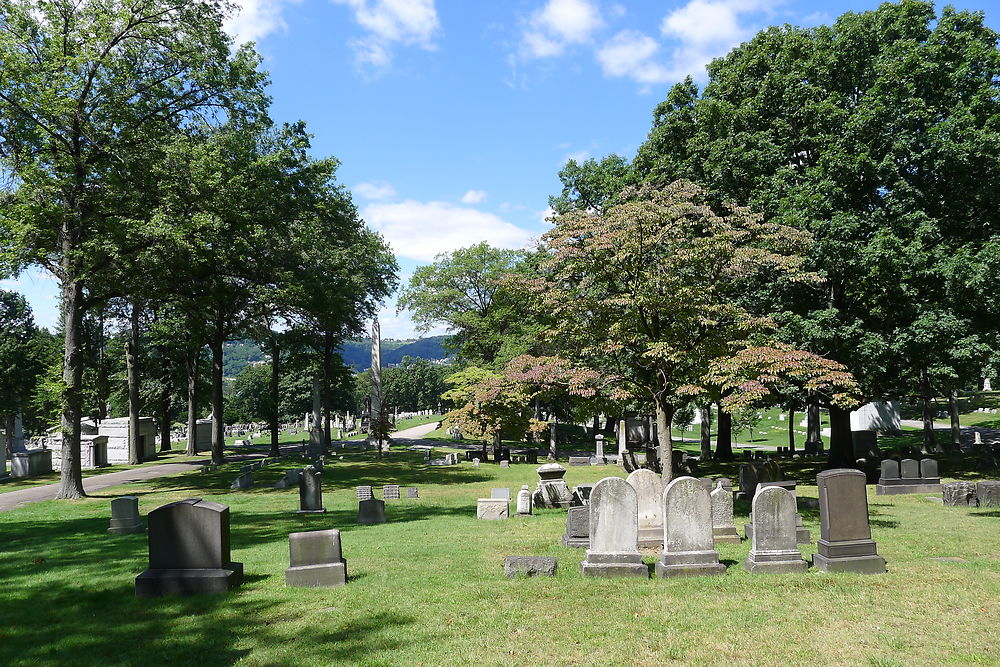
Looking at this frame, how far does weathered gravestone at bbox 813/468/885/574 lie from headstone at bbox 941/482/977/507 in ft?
30.1

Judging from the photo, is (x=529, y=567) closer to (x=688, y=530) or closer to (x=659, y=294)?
(x=688, y=530)

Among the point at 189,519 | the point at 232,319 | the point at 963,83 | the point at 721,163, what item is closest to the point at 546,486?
the point at 189,519

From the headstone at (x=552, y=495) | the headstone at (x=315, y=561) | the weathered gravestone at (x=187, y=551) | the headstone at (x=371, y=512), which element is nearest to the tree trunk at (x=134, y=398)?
the headstone at (x=371, y=512)

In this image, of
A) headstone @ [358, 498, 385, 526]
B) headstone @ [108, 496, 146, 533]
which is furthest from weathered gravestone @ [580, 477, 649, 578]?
headstone @ [108, 496, 146, 533]

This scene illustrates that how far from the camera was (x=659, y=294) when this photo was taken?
562 inches

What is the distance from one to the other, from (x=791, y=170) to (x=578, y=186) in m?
12.5

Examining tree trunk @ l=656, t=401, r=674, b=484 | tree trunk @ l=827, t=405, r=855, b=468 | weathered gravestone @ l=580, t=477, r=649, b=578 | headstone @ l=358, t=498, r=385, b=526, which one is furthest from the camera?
tree trunk @ l=827, t=405, r=855, b=468

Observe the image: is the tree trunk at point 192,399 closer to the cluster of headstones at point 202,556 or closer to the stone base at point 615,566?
the cluster of headstones at point 202,556

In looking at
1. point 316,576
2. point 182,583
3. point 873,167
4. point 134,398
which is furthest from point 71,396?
point 873,167

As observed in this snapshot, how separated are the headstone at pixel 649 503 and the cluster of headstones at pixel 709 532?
2451mm

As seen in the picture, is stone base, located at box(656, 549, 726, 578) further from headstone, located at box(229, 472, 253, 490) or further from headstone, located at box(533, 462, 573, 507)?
headstone, located at box(229, 472, 253, 490)

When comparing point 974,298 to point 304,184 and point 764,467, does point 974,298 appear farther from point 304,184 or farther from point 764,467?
point 304,184

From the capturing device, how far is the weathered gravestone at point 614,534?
9.17m

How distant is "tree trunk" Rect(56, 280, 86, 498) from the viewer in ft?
64.7
